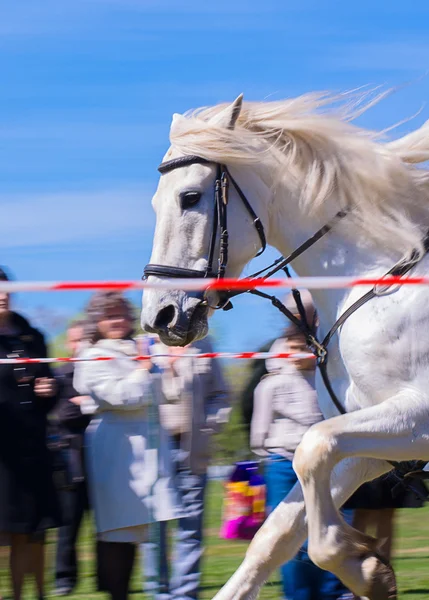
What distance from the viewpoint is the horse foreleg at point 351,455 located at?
4094 mm

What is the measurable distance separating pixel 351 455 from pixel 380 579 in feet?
1.58

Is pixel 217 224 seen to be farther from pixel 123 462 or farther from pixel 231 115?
pixel 123 462

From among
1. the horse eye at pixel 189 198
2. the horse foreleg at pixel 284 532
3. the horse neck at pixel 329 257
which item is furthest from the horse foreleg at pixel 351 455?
the horse eye at pixel 189 198

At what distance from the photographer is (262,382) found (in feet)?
19.8

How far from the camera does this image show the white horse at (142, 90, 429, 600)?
13.6 feet

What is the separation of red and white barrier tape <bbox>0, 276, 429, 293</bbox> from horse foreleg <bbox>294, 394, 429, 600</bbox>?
0.45m

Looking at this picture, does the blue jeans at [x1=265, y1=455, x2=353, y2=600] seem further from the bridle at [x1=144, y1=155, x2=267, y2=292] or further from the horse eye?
the horse eye

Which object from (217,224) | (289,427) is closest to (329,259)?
(217,224)

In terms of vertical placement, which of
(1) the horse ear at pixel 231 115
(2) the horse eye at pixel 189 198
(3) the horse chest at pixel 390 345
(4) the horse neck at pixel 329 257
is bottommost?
(3) the horse chest at pixel 390 345

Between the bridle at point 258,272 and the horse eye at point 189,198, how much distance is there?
7 centimetres

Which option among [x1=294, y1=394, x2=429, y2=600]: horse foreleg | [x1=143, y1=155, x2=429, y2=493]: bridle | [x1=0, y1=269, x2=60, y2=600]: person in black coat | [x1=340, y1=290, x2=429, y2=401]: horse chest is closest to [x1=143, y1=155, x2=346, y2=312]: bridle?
[x1=143, y1=155, x2=429, y2=493]: bridle

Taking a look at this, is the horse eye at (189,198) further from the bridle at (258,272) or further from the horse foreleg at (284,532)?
the horse foreleg at (284,532)

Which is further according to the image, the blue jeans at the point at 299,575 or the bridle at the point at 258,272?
the blue jeans at the point at 299,575

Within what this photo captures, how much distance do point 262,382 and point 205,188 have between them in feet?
6.01
